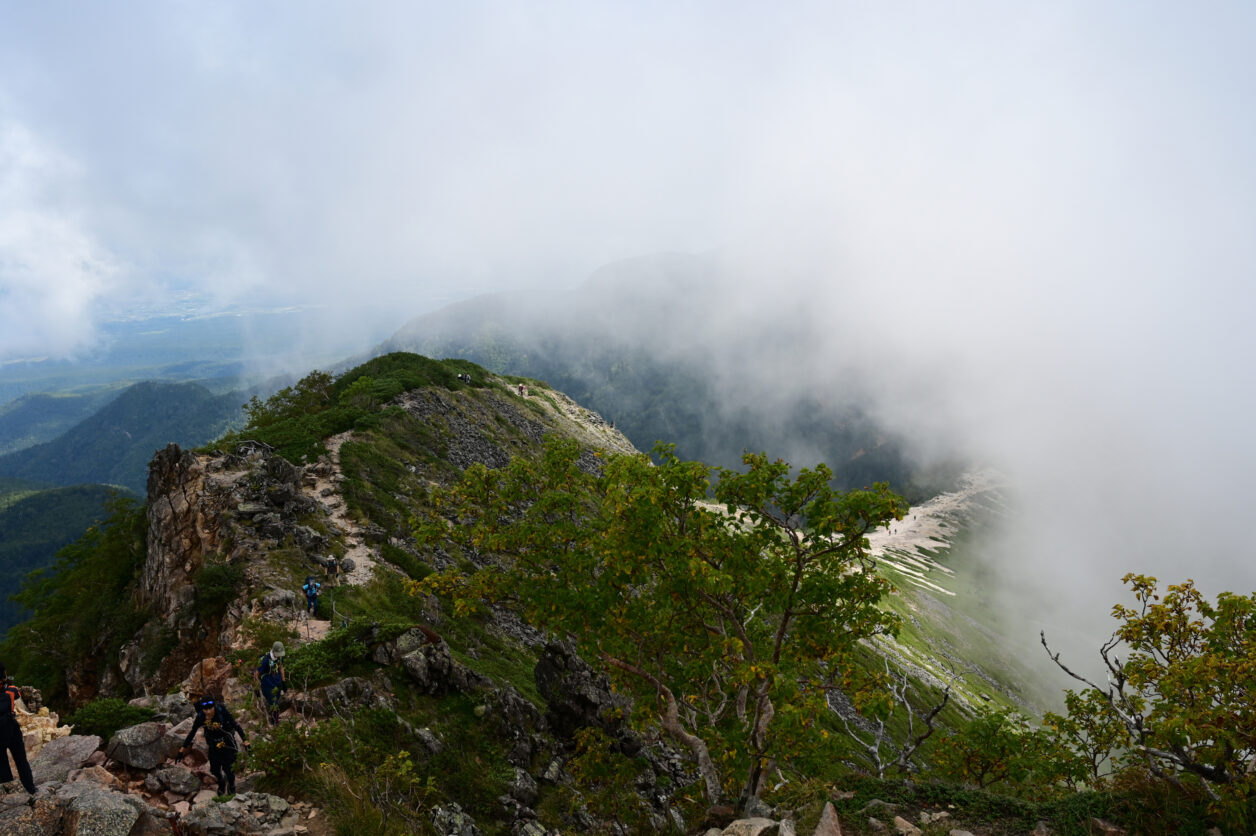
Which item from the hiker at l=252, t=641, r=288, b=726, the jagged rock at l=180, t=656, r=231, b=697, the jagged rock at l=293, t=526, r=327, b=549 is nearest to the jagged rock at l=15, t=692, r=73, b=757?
the jagged rock at l=180, t=656, r=231, b=697

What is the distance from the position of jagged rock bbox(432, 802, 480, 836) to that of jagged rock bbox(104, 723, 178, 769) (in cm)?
658

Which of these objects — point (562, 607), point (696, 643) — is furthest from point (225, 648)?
point (696, 643)

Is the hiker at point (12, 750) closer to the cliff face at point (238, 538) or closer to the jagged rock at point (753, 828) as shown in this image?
the cliff face at point (238, 538)

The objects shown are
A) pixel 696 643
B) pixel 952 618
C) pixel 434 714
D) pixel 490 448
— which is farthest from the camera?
pixel 952 618

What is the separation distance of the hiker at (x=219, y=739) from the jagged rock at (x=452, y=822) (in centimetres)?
450

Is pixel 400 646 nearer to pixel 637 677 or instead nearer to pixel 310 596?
pixel 310 596

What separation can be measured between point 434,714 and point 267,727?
15.3 ft

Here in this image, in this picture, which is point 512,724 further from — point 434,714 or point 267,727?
point 267,727

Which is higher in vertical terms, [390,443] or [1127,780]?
[1127,780]

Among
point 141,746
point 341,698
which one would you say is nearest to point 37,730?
point 141,746

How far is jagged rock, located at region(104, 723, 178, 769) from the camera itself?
12.6 metres

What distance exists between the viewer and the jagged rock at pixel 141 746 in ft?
41.5

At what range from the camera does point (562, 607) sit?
47.2 ft

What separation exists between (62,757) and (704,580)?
15.2 m
